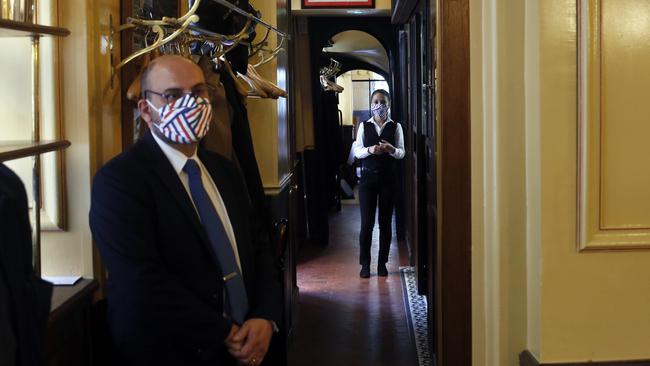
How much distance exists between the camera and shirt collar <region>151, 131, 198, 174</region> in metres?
1.96

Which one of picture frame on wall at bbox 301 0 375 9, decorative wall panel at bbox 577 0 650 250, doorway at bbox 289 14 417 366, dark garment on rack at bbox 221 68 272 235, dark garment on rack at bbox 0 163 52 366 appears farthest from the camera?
picture frame on wall at bbox 301 0 375 9

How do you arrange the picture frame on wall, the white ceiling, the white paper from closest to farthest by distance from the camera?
1. the white paper
2. the picture frame on wall
3. the white ceiling

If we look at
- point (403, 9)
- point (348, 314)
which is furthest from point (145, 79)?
point (403, 9)

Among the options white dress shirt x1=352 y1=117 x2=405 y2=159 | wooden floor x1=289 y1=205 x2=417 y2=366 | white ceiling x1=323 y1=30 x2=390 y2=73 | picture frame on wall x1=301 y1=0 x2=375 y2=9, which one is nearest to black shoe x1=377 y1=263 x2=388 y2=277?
wooden floor x1=289 y1=205 x2=417 y2=366

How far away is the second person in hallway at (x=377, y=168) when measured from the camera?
5902 mm

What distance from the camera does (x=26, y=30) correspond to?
1656 mm

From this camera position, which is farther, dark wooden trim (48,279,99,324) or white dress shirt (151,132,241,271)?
white dress shirt (151,132,241,271)

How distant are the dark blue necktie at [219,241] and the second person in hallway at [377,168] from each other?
3923 mm

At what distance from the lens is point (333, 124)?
8.93 meters

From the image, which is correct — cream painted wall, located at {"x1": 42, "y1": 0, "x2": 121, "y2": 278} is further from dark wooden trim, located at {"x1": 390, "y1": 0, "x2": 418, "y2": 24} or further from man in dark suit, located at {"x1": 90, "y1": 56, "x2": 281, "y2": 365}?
dark wooden trim, located at {"x1": 390, "y1": 0, "x2": 418, "y2": 24}

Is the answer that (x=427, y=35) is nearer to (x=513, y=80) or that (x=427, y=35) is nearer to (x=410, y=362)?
(x=410, y=362)

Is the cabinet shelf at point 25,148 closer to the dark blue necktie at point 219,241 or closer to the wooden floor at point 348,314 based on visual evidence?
the dark blue necktie at point 219,241

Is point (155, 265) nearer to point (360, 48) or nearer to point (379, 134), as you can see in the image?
point (379, 134)

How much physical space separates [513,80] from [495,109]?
89mm
